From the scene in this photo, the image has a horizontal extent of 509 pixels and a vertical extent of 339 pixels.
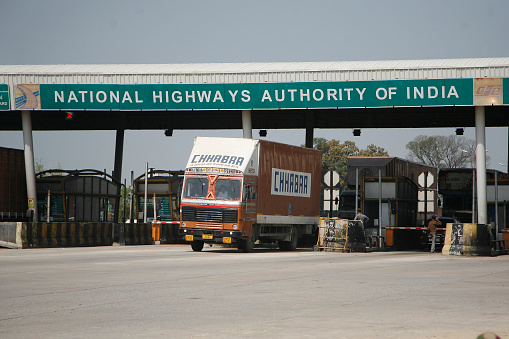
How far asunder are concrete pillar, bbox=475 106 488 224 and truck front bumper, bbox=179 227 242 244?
11.0 metres

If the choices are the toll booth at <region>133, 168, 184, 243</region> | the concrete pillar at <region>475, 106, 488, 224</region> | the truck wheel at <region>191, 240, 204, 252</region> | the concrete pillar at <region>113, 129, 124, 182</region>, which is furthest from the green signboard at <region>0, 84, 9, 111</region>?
the concrete pillar at <region>475, 106, 488, 224</region>

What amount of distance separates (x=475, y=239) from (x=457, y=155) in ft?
282

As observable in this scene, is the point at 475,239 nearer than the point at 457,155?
Yes

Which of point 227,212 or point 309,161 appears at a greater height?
point 309,161

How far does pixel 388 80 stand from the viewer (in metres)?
34.2

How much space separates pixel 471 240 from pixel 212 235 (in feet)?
29.1

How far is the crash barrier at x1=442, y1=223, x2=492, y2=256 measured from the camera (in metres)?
27.3

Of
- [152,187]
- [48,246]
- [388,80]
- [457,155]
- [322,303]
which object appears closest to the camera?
[322,303]

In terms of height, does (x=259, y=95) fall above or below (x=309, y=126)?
above

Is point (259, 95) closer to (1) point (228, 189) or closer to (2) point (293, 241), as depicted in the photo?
(2) point (293, 241)

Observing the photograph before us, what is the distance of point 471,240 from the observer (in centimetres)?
2741

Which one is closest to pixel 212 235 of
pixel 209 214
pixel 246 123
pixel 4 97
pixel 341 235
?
pixel 209 214

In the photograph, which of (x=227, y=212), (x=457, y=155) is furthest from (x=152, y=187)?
(x=457, y=155)

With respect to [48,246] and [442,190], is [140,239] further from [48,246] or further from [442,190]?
[442,190]
